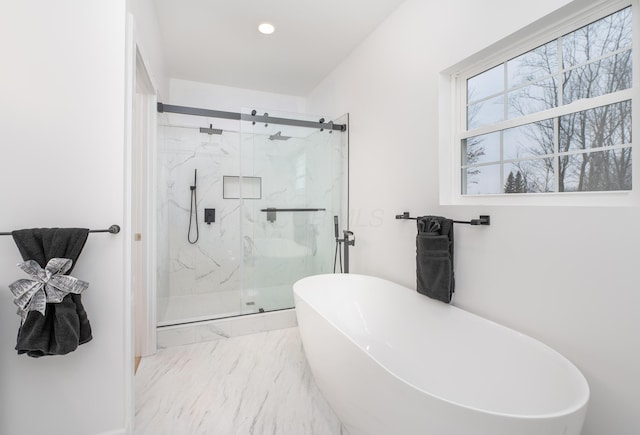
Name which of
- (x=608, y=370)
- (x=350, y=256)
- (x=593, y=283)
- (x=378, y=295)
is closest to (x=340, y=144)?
(x=350, y=256)

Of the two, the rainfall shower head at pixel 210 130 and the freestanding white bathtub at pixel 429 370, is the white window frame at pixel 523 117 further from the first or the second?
the rainfall shower head at pixel 210 130

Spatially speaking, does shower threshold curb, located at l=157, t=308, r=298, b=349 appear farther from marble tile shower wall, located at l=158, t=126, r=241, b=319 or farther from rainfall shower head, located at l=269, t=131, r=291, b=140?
rainfall shower head, located at l=269, t=131, r=291, b=140

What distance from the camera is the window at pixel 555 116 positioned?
1.22 m

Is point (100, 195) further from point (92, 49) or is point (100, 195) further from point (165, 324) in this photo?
point (165, 324)

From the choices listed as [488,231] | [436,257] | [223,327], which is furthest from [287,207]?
[488,231]

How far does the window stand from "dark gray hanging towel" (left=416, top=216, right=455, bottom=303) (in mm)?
352

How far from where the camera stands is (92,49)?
1.38 metres

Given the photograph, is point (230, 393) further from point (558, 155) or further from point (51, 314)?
point (558, 155)

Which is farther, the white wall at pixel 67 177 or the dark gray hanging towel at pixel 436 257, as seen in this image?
the dark gray hanging towel at pixel 436 257

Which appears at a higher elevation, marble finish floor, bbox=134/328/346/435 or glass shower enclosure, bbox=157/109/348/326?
glass shower enclosure, bbox=157/109/348/326

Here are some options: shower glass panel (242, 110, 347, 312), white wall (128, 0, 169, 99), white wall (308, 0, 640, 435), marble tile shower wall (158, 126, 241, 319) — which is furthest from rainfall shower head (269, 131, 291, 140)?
white wall (128, 0, 169, 99)

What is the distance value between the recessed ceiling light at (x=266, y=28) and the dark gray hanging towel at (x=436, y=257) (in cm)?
213

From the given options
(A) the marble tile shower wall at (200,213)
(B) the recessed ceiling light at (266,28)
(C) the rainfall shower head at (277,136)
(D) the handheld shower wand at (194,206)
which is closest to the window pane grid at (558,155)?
(C) the rainfall shower head at (277,136)

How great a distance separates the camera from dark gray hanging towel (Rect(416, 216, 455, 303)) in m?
1.71
